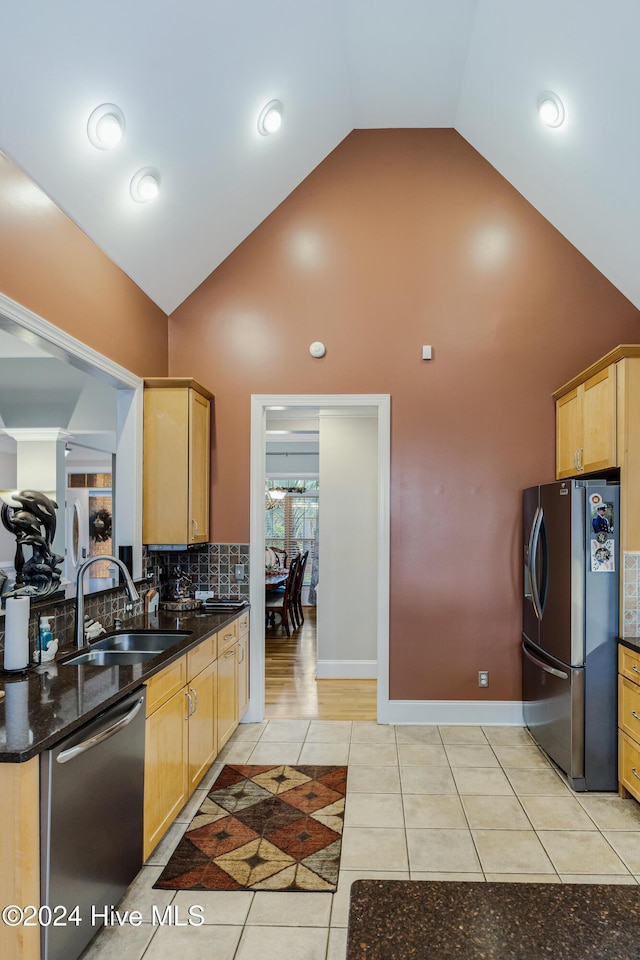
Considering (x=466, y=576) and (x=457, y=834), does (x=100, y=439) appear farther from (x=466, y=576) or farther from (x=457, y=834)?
(x=457, y=834)

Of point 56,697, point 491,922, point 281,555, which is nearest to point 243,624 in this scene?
point 56,697

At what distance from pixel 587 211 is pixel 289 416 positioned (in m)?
3.23

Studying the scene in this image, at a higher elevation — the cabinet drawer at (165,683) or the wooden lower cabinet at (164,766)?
the cabinet drawer at (165,683)

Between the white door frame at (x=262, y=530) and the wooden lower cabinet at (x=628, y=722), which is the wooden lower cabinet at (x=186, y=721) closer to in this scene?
the white door frame at (x=262, y=530)

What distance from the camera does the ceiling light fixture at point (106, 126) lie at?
273 centimetres

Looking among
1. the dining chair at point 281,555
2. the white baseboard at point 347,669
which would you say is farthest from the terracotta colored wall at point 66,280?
the dining chair at point 281,555

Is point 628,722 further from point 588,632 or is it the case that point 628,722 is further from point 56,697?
point 56,697

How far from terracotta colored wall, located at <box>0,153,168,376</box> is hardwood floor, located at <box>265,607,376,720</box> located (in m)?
2.67

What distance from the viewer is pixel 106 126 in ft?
9.18

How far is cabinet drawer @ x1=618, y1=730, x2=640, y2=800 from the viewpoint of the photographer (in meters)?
3.17

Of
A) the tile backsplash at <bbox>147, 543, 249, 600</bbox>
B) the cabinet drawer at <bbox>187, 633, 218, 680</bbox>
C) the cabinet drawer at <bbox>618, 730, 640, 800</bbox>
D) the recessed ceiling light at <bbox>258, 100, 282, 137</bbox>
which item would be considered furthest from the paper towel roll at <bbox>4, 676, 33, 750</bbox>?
the recessed ceiling light at <bbox>258, 100, 282, 137</bbox>

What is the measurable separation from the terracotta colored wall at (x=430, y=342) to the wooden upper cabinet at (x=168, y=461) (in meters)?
0.51

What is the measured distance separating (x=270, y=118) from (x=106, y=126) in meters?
1.22

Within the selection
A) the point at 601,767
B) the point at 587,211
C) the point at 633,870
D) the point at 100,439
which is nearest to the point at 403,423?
the point at 587,211
